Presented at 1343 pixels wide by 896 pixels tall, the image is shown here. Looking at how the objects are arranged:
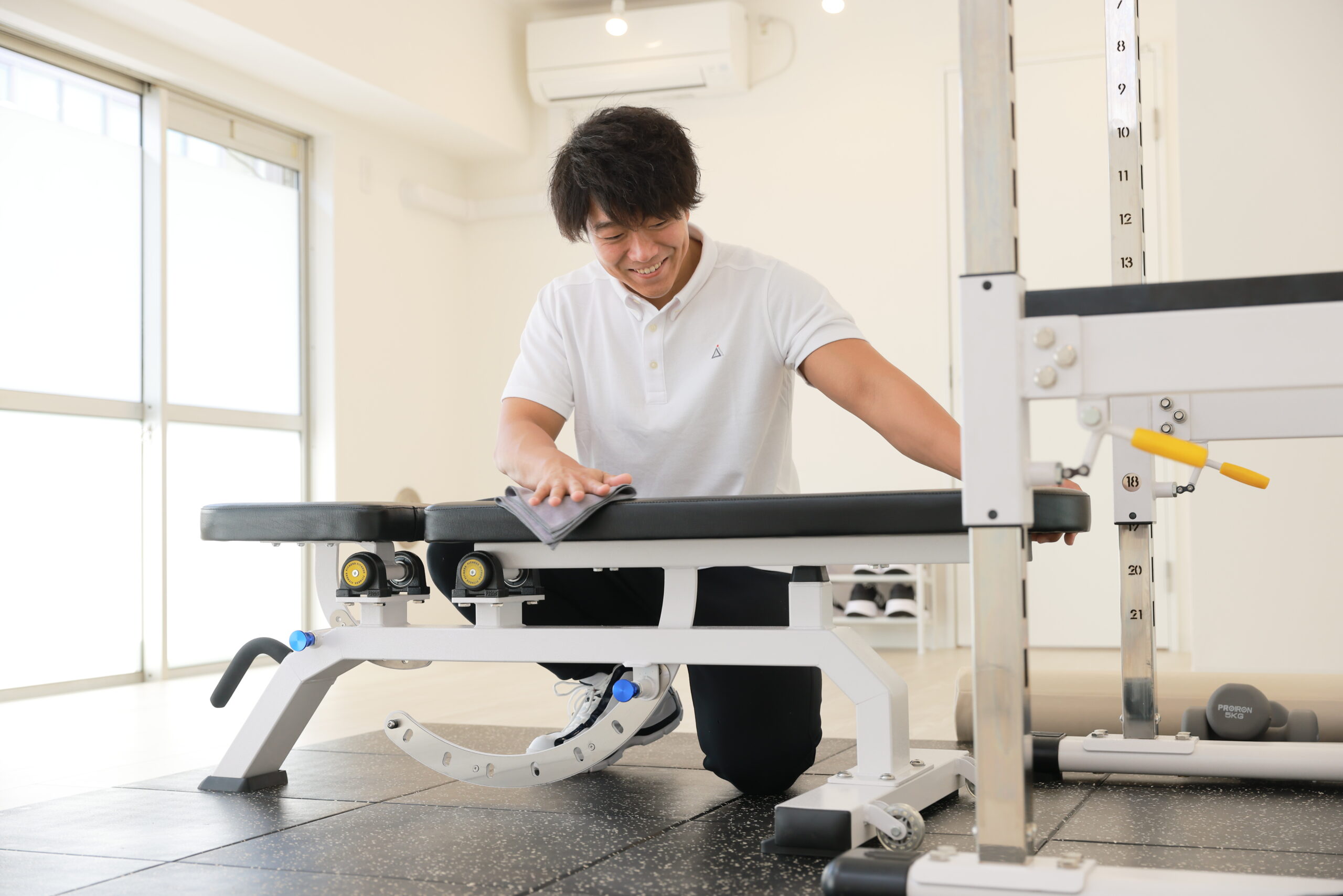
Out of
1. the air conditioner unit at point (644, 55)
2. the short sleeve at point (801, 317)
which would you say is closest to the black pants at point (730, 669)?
the short sleeve at point (801, 317)

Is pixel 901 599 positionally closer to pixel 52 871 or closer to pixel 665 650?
pixel 665 650

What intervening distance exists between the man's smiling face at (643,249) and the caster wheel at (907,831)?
82 cm

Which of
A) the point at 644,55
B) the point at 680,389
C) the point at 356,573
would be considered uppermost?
the point at 644,55

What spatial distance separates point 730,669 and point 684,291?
0.55m

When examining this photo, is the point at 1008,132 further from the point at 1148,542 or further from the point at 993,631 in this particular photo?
the point at 1148,542

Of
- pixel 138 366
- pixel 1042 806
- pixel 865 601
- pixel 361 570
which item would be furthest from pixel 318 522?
pixel 865 601

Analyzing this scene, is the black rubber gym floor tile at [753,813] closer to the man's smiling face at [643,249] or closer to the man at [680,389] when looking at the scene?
the man at [680,389]

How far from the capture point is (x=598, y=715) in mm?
1856

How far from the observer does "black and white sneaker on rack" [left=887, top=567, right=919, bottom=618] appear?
15.6ft

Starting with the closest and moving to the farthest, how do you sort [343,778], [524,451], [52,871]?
[52,871], [524,451], [343,778]

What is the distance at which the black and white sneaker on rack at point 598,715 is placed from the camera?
1854mm

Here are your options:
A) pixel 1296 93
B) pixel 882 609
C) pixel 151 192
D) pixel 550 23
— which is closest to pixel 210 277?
pixel 151 192

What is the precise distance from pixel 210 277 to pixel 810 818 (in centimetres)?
377

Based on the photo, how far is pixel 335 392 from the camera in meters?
4.94
